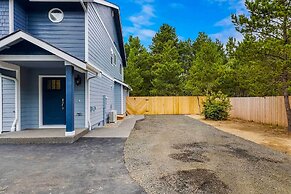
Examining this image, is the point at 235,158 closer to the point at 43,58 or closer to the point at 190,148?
the point at 190,148

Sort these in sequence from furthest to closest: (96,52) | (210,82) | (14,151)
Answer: (210,82) → (96,52) → (14,151)

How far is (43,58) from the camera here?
772 cm

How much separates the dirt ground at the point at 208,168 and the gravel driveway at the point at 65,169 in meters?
0.38

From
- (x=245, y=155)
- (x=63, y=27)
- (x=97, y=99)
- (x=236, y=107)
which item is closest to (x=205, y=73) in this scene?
(x=236, y=107)

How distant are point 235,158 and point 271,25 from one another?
748cm

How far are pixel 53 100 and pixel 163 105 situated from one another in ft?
53.3

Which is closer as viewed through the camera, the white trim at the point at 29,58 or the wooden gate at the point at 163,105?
the white trim at the point at 29,58

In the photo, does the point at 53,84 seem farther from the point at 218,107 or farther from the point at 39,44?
the point at 218,107

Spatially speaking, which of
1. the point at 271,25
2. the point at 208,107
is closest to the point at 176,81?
the point at 208,107

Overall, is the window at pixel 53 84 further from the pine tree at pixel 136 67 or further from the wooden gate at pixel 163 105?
the pine tree at pixel 136 67

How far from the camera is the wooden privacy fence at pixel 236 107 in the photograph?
1357cm

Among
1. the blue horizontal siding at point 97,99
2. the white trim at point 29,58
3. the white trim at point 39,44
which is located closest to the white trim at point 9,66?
the white trim at point 29,58

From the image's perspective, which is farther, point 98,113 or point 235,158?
point 98,113

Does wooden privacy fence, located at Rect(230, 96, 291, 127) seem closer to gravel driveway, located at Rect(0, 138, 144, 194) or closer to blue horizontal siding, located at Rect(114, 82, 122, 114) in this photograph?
blue horizontal siding, located at Rect(114, 82, 122, 114)
